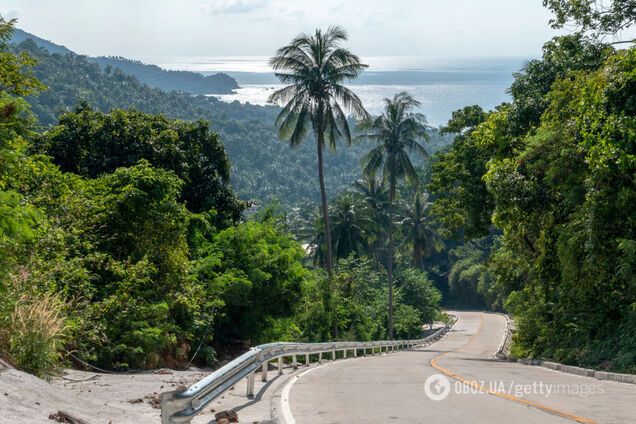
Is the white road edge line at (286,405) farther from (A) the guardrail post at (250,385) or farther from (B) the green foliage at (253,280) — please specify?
(B) the green foliage at (253,280)

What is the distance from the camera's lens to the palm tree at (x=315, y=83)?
150 feet

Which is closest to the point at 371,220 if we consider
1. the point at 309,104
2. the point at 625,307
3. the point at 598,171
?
the point at 309,104

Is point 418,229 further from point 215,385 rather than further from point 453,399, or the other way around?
point 215,385

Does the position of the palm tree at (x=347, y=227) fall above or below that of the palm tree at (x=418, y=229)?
above

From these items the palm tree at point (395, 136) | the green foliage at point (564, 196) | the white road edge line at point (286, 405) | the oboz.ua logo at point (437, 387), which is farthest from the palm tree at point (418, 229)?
the white road edge line at point (286, 405)

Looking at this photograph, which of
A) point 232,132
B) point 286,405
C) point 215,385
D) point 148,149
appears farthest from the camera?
point 232,132

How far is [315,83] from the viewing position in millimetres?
45625

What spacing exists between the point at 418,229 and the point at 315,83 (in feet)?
134

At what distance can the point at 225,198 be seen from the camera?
35719 mm

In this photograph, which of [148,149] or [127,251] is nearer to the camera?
[127,251]

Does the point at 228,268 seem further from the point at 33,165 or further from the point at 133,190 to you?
the point at 33,165

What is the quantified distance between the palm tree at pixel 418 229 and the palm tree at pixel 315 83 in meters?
38.2

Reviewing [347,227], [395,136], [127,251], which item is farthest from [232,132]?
[127,251]

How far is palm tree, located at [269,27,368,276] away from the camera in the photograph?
45656mm
